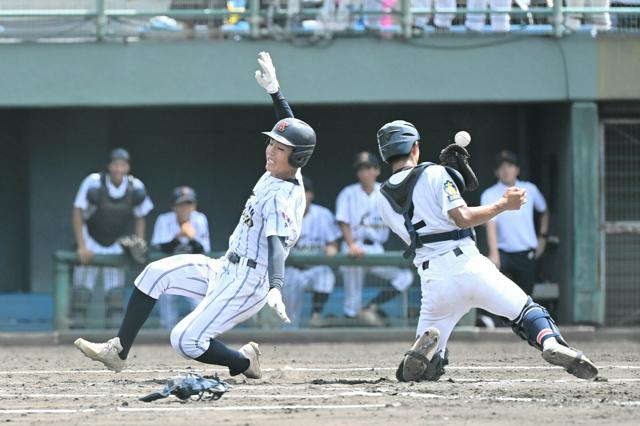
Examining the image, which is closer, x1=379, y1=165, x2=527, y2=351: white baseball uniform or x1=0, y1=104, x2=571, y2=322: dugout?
x1=379, y1=165, x2=527, y2=351: white baseball uniform

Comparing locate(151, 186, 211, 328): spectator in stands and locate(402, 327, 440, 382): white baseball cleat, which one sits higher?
locate(151, 186, 211, 328): spectator in stands

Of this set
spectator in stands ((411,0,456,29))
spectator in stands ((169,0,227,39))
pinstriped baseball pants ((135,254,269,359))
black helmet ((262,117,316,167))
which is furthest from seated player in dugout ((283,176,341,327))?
black helmet ((262,117,316,167))

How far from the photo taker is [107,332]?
1314 centimetres

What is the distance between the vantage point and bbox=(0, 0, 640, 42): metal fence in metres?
14.2

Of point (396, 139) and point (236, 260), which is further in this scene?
point (396, 139)

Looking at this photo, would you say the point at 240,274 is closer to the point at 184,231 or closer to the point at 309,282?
the point at 309,282

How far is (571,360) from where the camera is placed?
7.95m

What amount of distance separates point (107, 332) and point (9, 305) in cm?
169

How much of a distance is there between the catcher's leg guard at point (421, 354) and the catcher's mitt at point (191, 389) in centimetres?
126

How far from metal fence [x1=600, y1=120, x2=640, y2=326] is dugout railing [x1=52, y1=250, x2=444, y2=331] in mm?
2584

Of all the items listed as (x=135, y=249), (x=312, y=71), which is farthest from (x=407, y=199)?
(x=312, y=71)

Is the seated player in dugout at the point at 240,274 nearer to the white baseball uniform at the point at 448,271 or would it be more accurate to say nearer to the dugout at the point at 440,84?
the white baseball uniform at the point at 448,271

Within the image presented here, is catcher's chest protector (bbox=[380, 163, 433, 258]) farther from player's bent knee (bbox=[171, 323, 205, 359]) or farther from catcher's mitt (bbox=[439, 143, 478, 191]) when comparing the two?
player's bent knee (bbox=[171, 323, 205, 359])

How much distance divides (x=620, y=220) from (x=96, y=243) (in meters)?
5.80
